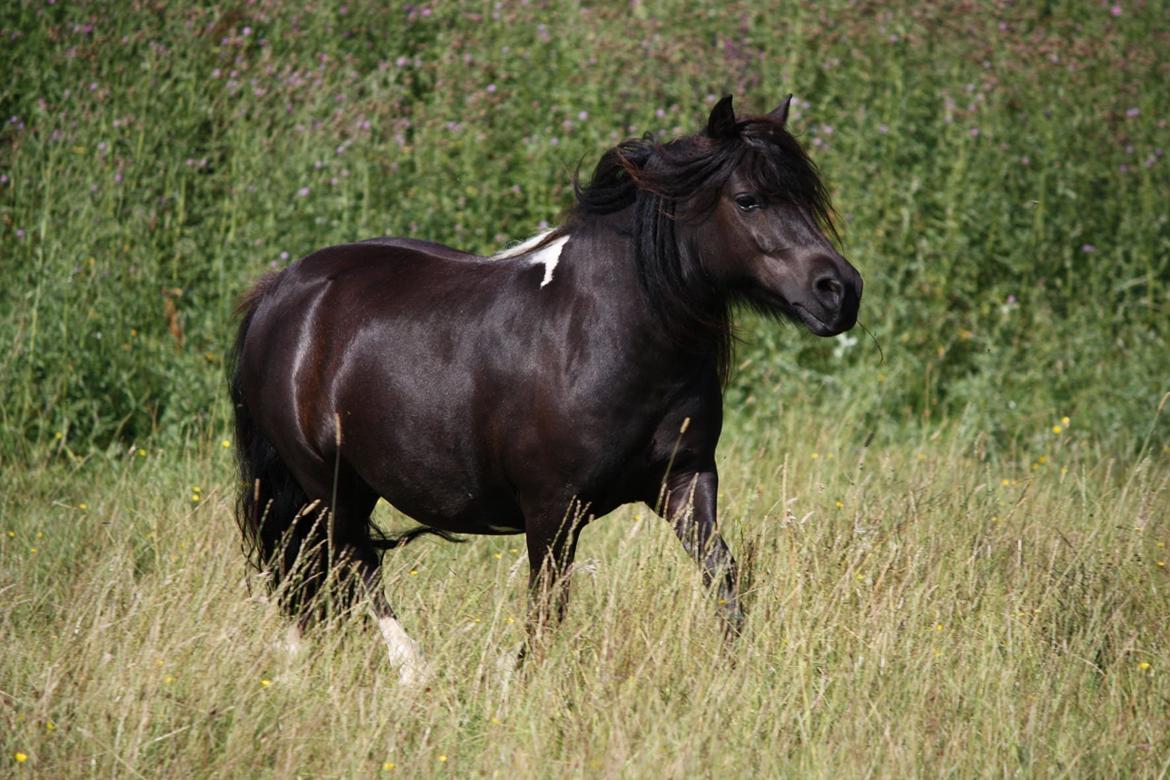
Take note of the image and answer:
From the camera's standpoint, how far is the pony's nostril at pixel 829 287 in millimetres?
3605

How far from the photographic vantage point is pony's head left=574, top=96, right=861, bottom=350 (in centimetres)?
368

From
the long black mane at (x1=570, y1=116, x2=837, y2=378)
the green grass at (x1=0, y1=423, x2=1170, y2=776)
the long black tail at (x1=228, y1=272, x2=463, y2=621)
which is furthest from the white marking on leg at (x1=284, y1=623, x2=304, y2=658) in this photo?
the long black mane at (x1=570, y1=116, x2=837, y2=378)

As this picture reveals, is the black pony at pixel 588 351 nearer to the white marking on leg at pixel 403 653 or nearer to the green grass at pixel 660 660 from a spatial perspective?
the white marking on leg at pixel 403 653

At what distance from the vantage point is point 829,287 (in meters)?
3.65

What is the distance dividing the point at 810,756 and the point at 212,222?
5641 millimetres

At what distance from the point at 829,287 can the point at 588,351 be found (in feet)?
2.40

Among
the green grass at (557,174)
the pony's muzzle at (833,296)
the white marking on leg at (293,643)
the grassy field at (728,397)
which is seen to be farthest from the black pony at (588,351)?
the green grass at (557,174)

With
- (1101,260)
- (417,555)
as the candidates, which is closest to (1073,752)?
(417,555)

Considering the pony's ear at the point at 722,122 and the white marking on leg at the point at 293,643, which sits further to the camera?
the white marking on leg at the point at 293,643

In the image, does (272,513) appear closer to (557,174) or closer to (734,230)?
(734,230)

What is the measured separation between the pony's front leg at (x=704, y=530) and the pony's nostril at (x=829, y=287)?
70 cm

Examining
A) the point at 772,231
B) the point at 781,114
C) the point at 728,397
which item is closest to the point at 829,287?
the point at 772,231

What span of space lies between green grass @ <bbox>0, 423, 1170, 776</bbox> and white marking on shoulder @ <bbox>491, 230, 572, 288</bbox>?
1.02 metres

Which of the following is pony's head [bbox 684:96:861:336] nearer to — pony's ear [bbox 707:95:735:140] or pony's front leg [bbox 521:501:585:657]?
pony's ear [bbox 707:95:735:140]
